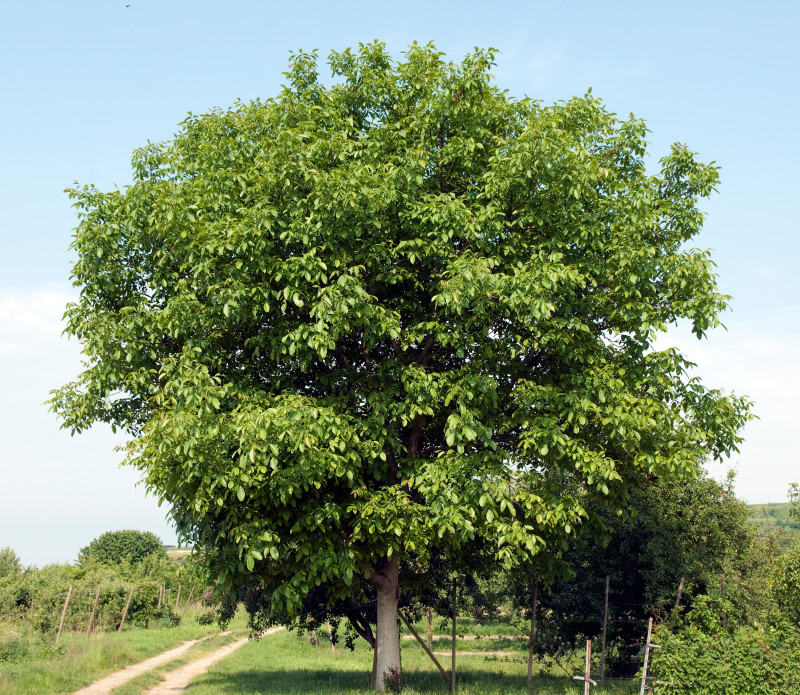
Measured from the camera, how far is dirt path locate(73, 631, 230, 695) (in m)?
18.5

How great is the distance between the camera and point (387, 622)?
51.8 ft

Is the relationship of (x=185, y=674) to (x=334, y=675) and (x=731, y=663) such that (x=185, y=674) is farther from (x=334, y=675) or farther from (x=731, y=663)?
(x=731, y=663)

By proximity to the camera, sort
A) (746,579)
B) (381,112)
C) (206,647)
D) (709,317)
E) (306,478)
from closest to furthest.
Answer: (306,478) → (709,317) → (381,112) → (746,579) → (206,647)

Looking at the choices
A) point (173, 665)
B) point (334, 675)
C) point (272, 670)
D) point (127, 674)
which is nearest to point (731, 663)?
point (334, 675)

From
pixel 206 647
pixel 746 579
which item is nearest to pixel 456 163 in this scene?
pixel 746 579

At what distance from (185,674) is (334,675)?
550cm

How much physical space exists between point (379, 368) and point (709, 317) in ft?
21.8

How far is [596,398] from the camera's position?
13.9 meters

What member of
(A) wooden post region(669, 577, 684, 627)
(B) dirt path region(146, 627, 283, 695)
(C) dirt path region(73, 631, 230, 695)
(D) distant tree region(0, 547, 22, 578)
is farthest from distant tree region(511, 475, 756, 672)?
(D) distant tree region(0, 547, 22, 578)

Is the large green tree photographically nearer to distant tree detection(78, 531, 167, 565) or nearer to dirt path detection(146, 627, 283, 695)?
dirt path detection(146, 627, 283, 695)

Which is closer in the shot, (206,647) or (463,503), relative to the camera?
(463,503)

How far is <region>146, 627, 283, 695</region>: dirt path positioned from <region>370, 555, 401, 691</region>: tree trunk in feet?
22.5

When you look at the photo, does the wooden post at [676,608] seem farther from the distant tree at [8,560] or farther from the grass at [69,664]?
the distant tree at [8,560]

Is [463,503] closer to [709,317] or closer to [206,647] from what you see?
[709,317]
